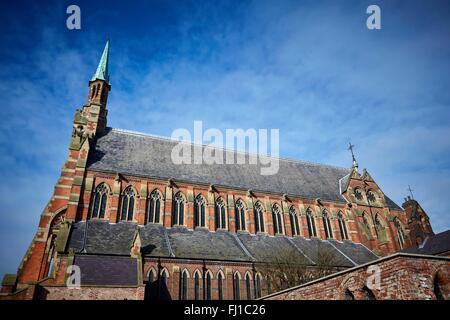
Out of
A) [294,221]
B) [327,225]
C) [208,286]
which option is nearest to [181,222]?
[208,286]

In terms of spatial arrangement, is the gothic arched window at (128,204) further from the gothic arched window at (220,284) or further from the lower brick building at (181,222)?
the gothic arched window at (220,284)

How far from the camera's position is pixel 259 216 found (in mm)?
31328

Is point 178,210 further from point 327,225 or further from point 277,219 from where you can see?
point 327,225

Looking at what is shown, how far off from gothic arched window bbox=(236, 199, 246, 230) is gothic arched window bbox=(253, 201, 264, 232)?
4.49ft

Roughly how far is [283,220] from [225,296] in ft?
38.1

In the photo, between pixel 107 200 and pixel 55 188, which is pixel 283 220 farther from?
pixel 55 188

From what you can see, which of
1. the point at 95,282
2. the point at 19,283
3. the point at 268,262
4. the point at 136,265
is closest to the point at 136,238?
the point at 136,265

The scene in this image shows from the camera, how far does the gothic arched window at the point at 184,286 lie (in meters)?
21.7

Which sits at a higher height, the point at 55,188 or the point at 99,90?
the point at 99,90

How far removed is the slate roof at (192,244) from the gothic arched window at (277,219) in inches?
39.2

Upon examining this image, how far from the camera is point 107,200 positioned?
26391 millimetres

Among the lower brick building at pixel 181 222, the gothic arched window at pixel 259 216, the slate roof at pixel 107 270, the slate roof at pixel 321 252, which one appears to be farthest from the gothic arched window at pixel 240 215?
the slate roof at pixel 107 270

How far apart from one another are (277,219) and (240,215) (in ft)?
13.6

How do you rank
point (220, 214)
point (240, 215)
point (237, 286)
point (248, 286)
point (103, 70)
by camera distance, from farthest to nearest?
point (103, 70) < point (240, 215) < point (220, 214) < point (248, 286) < point (237, 286)
